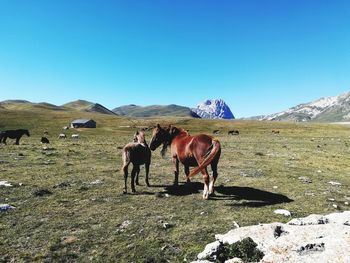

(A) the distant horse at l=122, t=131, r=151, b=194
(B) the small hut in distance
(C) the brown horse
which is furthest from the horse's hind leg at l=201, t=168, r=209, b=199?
(B) the small hut in distance

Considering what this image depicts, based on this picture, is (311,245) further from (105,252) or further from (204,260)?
(105,252)

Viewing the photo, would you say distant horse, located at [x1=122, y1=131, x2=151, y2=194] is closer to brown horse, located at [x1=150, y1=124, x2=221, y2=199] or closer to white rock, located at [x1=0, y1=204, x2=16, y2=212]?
brown horse, located at [x1=150, y1=124, x2=221, y2=199]

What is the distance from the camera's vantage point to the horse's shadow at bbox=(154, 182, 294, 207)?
15.0 m

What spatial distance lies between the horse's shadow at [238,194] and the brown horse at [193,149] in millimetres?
692

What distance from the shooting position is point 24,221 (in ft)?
39.9

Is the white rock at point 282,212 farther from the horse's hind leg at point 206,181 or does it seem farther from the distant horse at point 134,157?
the distant horse at point 134,157

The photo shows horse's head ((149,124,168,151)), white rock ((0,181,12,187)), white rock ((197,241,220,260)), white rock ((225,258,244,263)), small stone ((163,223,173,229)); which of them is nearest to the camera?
white rock ((225,258,244,263))

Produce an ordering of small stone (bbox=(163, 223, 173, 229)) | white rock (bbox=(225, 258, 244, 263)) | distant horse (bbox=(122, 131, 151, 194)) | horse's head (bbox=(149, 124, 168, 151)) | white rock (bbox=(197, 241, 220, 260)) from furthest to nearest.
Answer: horse's head (bbox=(149, 124, 168, 151))
distant horse (bbox=(122, 131, 151, 194))
small stone (bbox=(163, 223, 173, 229))
white rock (bbox=(197, 241, 220, 260))
white rock (bbox=(225, 258, 244, 263))

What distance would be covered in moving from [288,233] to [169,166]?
17792 mm

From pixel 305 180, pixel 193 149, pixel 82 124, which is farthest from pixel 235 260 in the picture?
pixel 82 124

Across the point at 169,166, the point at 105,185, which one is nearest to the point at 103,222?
the point at 105,185

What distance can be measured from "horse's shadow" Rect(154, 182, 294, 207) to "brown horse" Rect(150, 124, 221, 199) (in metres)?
0.69

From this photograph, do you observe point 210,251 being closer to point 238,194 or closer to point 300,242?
point 300,242

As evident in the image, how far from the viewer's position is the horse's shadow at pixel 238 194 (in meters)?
15.0
